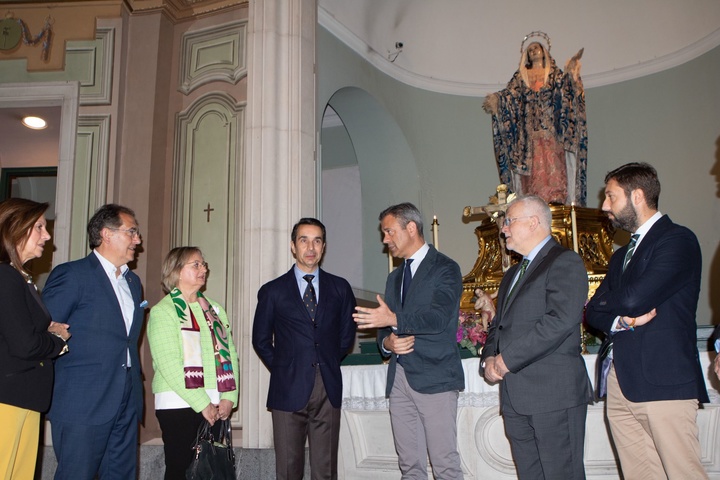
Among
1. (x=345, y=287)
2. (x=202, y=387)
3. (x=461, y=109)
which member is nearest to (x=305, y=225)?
(x=345, y=287)

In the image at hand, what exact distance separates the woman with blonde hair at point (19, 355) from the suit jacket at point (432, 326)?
1553 mm

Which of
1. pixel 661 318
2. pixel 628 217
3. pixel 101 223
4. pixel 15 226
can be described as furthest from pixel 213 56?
pixel 661 318

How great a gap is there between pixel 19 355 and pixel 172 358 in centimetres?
81

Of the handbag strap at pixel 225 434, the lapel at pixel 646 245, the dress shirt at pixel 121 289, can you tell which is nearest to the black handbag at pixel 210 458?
the handbag strap at pixel 225 434

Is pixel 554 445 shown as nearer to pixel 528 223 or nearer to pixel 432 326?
pixel 432 326

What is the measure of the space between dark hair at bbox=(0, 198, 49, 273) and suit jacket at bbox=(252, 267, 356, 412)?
50.2 inches

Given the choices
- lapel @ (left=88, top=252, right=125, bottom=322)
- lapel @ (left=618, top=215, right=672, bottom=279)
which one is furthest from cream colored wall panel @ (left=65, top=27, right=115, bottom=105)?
lapel @ (left=618, top=215, right=672, bottom=279)

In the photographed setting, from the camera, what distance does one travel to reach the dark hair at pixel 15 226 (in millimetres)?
2898

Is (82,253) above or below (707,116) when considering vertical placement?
below

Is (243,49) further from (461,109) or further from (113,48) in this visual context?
(461,109)

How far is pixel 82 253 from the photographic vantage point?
5383mm

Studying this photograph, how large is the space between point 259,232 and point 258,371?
3.24ft

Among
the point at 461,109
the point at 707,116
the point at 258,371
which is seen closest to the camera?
the point at 258,371

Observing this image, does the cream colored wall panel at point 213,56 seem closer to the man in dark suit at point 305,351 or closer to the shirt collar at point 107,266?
the man in dark suit at point 305,351
